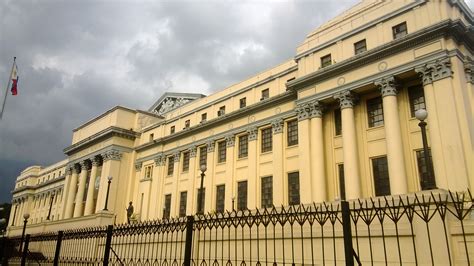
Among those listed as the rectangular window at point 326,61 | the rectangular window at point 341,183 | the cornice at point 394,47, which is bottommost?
the rectangular window at point 341,183

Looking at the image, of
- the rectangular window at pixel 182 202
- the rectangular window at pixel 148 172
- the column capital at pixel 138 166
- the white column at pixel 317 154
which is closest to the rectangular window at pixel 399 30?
the white column at pixel 317 154

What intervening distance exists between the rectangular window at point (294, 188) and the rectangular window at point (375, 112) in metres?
5.86

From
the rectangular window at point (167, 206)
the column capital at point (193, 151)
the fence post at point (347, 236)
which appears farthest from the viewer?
the rectangular window at point (167, 206)

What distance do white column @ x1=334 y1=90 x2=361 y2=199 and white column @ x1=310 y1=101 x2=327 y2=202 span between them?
1.49 m

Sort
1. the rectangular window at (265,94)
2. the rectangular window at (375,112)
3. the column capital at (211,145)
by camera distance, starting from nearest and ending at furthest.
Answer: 1. the rectangular window at (375,112)
2. the rectangular window at (265,94)
3. the column capital at (211,145)

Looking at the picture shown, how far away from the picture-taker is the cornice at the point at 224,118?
86.4ft

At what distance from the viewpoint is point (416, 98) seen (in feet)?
65.2

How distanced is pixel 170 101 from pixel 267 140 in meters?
18.4

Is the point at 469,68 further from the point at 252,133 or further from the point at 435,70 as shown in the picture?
the point at 252,133

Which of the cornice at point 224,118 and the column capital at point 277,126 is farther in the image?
the cornice at point 224,118

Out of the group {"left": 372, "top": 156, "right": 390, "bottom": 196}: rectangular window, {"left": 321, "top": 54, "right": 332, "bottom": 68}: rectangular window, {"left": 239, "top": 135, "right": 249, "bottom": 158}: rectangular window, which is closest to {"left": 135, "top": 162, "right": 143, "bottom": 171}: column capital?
{"left": 239, "top": 135, "right": 249, "bottom": 158}: rectangular window

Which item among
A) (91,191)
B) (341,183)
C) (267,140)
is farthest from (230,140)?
(91,191)

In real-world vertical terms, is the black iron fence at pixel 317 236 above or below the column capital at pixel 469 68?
below

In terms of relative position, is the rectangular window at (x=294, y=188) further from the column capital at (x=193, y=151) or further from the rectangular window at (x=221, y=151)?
the column capital at (x=193, y=151)
